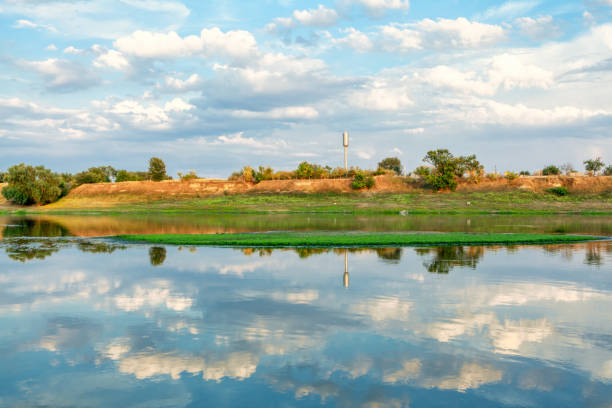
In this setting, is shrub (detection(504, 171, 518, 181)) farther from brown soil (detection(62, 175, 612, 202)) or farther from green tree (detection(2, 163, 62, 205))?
green tree (detection(2, 163, 62, 205))

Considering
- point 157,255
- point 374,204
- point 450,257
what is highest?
point 374,204

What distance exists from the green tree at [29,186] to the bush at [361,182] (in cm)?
7157

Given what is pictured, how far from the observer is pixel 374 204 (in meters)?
94.9

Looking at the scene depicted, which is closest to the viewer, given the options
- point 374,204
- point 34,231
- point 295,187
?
point 34,231

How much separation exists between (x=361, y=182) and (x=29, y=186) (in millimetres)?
76103

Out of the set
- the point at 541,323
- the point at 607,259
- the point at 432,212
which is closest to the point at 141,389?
the point at 541,323

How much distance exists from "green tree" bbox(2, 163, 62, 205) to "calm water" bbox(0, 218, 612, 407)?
337ft

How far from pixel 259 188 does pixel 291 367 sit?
382 feet

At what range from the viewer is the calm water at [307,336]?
884 centimetres

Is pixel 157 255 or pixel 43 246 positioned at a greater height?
pixel 43 246

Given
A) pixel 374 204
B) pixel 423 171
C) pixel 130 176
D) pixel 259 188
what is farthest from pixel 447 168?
pixel 130 176

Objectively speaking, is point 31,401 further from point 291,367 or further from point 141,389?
point 291,367

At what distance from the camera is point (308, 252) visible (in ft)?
95.9

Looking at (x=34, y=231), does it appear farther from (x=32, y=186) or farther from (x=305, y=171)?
(x=305, y=171)
